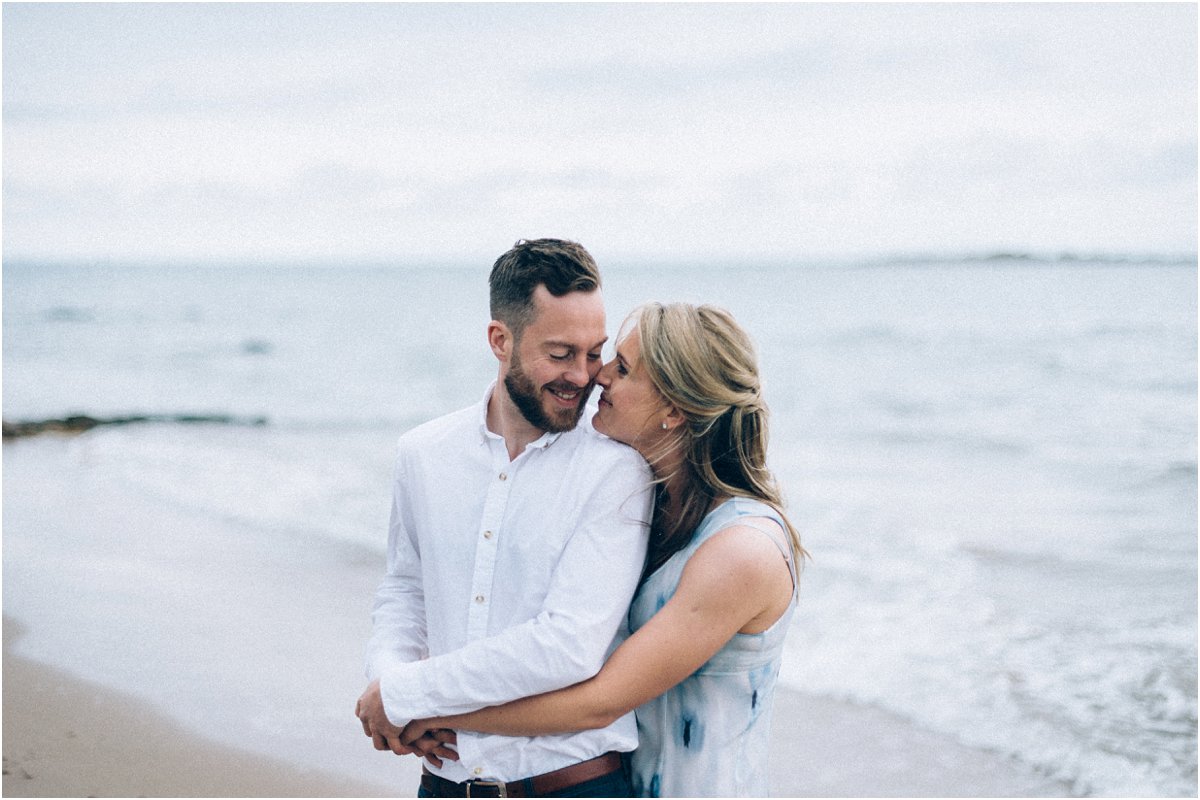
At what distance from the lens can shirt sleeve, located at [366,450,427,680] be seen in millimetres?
2744

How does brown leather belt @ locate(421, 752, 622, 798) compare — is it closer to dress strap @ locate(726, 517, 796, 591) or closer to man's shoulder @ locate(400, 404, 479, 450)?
dress strap @ locate(726, 517, 796, 591)

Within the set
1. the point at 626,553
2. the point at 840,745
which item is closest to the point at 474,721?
the point at 626,553

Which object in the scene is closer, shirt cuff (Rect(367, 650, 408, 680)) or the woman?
the woman

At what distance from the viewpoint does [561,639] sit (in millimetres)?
2322

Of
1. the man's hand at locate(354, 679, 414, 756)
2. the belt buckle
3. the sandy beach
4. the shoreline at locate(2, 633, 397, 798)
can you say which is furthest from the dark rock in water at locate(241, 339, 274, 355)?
the belt buckle

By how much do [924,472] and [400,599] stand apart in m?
11.8

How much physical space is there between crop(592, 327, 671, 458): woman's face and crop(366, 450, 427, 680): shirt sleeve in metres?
0.57

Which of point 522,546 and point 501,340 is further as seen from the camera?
point 501,340

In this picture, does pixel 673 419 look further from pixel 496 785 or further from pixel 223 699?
pixel 223 699

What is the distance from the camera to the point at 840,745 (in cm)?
540

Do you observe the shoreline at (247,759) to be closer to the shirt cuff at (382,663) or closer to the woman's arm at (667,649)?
the shirt cuff at (382,663)

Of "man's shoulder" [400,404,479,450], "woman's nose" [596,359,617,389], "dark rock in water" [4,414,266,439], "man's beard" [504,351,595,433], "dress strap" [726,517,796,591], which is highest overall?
"woman's nose" [596,359,617,389]

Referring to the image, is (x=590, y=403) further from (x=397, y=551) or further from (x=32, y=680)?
(x=32, y=680)

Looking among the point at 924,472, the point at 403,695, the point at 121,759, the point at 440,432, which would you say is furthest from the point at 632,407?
the point at 924,472
